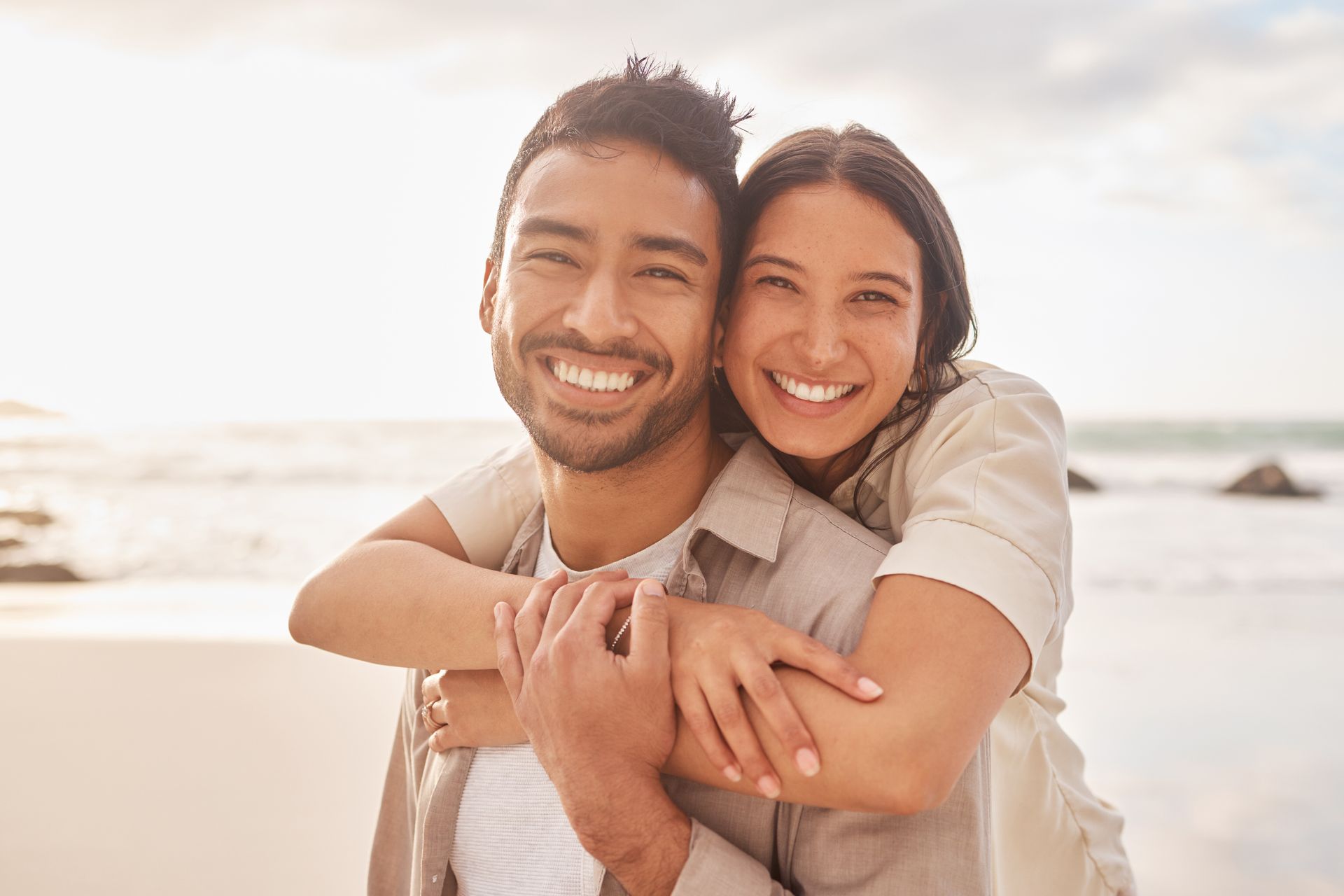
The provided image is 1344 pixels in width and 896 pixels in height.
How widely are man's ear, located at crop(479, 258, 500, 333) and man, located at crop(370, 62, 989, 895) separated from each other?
0.02 m

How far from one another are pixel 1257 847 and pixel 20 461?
60.3 ft

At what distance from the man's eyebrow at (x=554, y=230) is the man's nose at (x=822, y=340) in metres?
0.45

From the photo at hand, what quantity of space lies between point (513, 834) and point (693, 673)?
2.02ft

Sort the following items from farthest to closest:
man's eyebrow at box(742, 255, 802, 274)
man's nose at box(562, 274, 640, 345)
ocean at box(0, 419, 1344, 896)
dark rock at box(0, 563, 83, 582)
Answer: dark rock at box(0, 563, 83, 582), ocean at box(0, 419, 1344, 896), man's eyebrow at box(742, 255, 802, 274), man's nose at box(562, 274, 640, 345)

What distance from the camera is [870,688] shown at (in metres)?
1.21

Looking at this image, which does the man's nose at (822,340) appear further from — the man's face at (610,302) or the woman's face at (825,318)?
the man's face at (610,302)

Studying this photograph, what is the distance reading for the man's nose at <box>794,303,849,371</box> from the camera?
1.74m

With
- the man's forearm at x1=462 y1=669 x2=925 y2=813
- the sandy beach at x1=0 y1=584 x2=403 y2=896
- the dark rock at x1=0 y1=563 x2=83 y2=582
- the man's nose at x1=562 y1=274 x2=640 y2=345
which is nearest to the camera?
the man's forearm at x1=462 y1=669 x2=925 y2=813

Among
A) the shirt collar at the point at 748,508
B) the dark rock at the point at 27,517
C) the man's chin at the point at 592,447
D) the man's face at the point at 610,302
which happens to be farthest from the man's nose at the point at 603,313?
the dark rock at the point at 27,517

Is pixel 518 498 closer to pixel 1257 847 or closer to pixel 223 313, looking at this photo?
pixel 1257 847

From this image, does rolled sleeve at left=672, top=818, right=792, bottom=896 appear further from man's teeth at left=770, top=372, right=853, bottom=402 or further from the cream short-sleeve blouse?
man's teeth at left=770, top=372, right=853, bottom=402

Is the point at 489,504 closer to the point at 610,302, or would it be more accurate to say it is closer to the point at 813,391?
the point at 610,302

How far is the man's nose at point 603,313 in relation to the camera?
65.6 inches

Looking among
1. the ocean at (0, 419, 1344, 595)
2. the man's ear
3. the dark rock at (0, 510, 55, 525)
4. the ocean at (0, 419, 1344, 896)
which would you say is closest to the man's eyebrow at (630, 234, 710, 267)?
the man's ear
